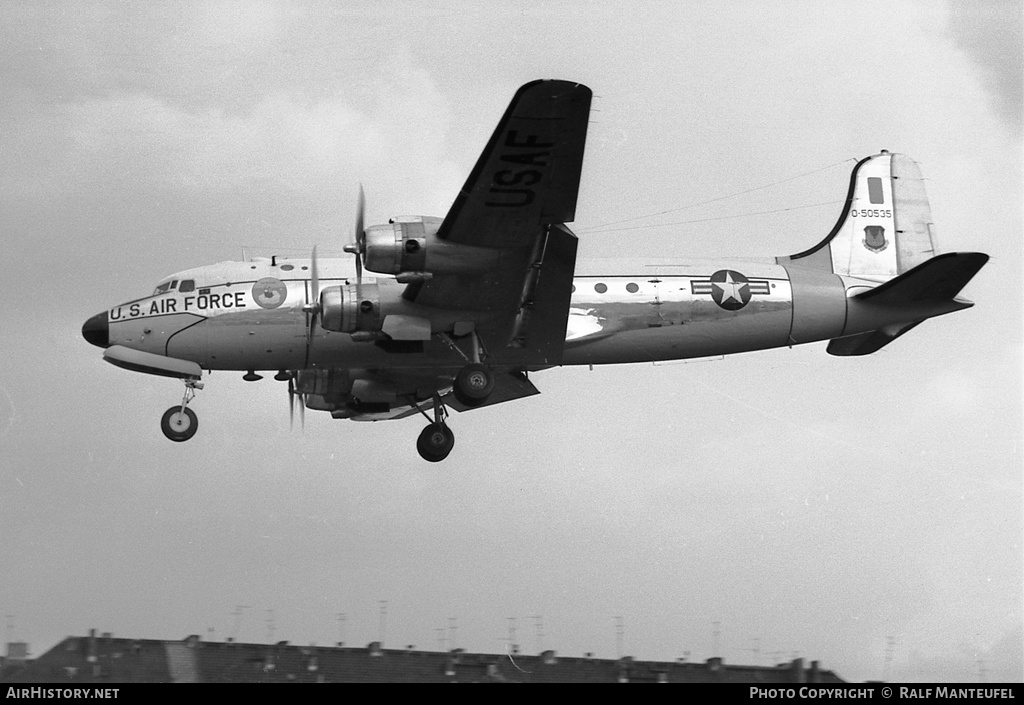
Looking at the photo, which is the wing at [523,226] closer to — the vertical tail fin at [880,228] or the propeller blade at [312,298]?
the propeller blade at [312,298]

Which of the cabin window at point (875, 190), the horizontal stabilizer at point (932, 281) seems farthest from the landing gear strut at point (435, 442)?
the cabin window at point (875, 190)

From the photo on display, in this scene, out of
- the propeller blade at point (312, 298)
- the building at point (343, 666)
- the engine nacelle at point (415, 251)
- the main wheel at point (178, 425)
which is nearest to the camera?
the engine nacelle at point (415, 251)

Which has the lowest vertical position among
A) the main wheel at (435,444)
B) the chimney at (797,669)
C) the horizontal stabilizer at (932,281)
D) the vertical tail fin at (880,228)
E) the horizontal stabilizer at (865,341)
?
the chimney at (797,669)

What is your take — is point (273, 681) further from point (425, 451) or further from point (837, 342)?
point (837, 342)

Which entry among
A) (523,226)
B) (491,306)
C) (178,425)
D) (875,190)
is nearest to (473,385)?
(491,306)

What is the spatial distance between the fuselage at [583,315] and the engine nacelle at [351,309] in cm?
62

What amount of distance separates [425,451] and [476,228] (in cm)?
643

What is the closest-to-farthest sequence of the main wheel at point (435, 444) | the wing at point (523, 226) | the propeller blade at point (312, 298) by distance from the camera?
the wing at point (523, 226) → the propeller blade at point (312, 298) → the main wheel at point (435, 444)

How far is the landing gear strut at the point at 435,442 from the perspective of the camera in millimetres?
26531

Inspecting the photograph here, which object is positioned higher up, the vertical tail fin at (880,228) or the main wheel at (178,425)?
the vertical tail fin at (880,228)

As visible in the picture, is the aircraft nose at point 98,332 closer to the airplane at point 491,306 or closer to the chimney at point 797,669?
the airplane at point 491,306

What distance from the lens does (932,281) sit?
2456 cm

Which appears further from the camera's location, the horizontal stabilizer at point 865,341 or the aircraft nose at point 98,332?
the horizontal stabilizer at point 865,341

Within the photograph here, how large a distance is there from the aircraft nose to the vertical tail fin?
1226 centimetres
